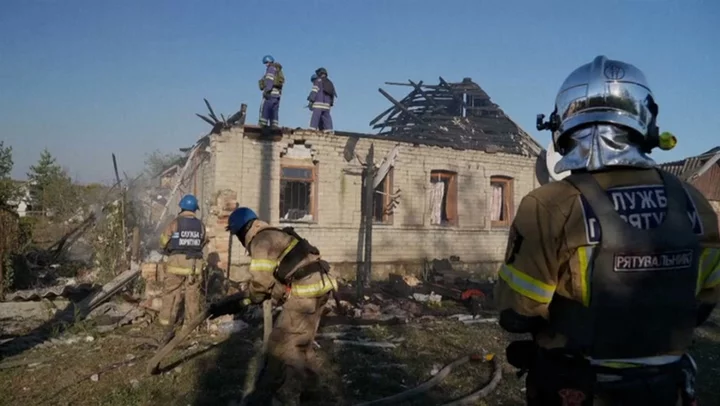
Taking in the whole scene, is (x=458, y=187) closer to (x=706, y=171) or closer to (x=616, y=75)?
(x=706, y=171)

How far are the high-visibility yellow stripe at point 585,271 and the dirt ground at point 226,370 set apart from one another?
3858mm

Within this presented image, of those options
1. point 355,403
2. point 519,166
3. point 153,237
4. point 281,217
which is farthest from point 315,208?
point 355,403

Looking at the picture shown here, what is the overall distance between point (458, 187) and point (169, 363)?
10.5 meters

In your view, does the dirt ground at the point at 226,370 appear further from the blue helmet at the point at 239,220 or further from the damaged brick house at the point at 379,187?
the damaged brick house at the point at 379,187

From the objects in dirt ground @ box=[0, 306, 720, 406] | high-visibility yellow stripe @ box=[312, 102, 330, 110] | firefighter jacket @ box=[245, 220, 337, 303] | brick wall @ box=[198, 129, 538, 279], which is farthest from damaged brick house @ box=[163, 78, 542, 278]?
firefighter jacket @ box=[245, 220, 337, 303]

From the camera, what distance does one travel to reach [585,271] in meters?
1.78

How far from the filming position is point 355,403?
5211mm

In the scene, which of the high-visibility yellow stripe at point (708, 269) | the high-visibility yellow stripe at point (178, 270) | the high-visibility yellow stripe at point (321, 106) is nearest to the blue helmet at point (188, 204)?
the high-visibility yellow stripe at point (178, 270)

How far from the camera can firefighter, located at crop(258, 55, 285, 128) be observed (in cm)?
→ 1245

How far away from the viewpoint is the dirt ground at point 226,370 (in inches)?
211

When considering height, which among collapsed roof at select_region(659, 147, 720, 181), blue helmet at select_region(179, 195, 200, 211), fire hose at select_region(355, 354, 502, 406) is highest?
collapsed roof at select_region(659, 147, 720, 181)

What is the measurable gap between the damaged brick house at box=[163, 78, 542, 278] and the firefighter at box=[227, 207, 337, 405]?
285 inches

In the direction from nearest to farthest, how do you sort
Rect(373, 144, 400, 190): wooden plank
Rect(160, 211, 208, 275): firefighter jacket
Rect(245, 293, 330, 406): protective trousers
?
Rect(245, 293, 330, 406): protective trousers, Rect(160, 211, 208, 275): firefighter jacket, Rect(373, 144, 400, 190): wooden plank

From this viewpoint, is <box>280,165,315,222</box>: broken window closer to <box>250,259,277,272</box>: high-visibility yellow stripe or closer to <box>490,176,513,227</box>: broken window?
<box>490,176,513,227</box>: broken window
